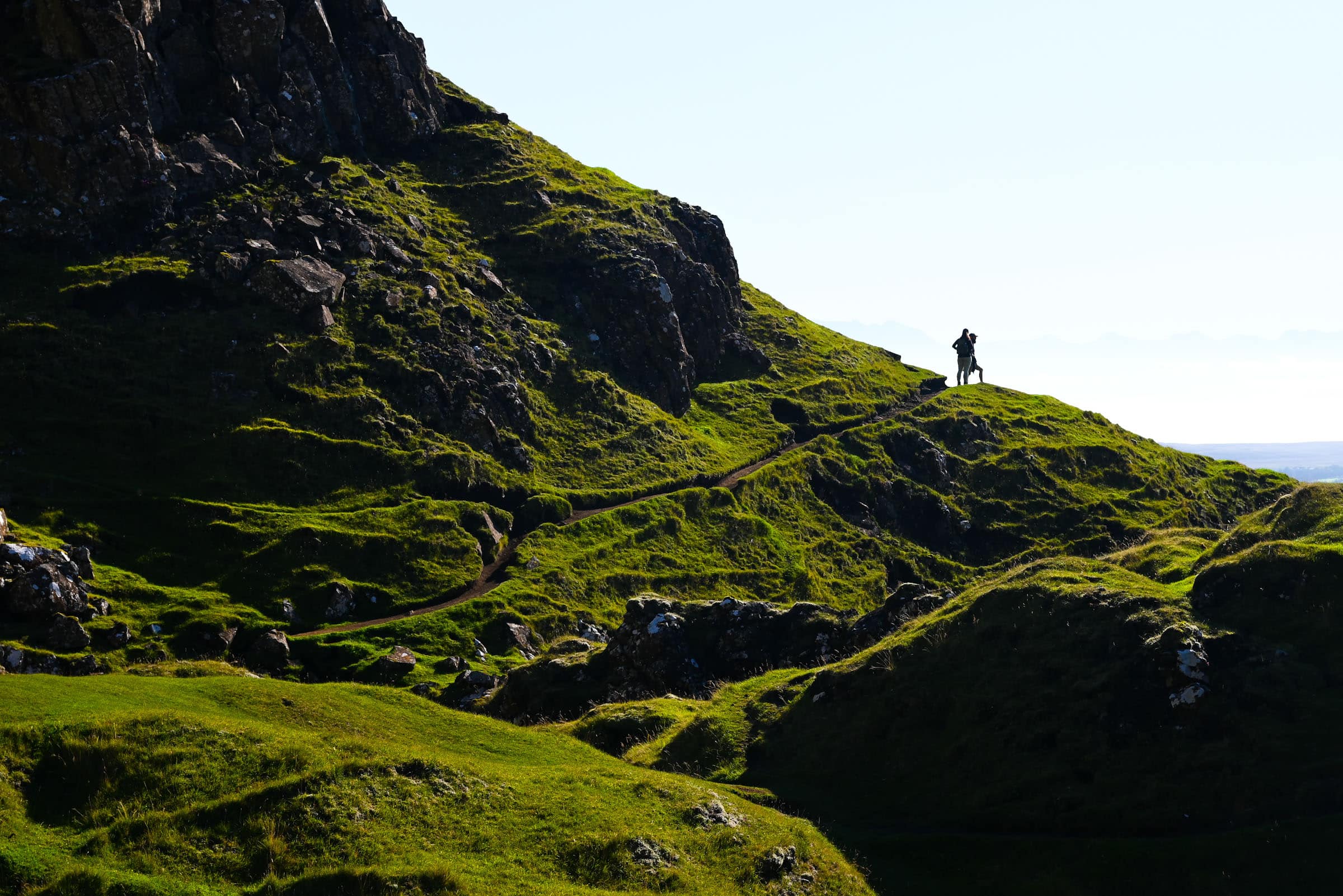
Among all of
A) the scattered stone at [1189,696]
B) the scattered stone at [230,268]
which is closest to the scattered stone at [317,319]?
the scattered stone at [230,268]

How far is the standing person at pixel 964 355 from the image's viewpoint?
130750 mm

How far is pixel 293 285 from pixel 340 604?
32.1 m

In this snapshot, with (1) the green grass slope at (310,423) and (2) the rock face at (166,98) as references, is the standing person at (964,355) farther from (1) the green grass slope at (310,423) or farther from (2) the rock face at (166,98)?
(2) the rock face at (166,98)

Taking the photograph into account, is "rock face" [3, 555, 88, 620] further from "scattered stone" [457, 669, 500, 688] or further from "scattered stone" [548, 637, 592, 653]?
"scattered stone" [548, 637, 592, 653]

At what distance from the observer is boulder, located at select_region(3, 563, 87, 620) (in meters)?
49.7

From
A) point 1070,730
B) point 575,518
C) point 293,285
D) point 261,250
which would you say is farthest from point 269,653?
point 1070,730

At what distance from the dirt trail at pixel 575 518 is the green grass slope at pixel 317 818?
28.8m

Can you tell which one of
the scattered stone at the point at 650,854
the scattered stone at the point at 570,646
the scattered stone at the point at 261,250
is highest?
the scattered stone at the point at 261,250

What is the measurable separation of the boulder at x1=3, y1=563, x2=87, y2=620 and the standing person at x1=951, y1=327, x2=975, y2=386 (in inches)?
4179

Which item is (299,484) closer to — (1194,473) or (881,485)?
(881,485)

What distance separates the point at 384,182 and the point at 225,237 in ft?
82.1

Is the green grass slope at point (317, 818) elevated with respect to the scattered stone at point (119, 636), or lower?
elevated

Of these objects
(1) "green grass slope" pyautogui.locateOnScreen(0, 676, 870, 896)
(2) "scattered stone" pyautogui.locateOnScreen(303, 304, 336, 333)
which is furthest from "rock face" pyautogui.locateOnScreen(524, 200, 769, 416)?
(1) "green grass slope" pyautogui.locateOnScreen(0, 676, 870, 896)

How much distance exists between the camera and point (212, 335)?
74.8m
